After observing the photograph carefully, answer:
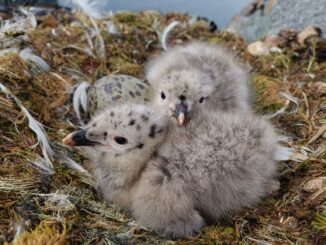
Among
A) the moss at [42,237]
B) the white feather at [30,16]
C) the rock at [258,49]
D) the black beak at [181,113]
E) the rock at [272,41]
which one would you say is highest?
the black beak at [181,113]

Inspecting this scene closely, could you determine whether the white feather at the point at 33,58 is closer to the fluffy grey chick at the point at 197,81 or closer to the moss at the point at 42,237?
the fluffy grey chick at the point at 197,81

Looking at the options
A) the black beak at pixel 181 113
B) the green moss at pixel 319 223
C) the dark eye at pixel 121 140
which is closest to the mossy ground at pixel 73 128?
the green moss at pixel 319 223

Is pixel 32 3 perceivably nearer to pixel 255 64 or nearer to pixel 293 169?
pixel 255 64

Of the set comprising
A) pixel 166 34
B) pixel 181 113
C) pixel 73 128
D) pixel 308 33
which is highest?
pixel 308 33

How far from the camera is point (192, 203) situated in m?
2.62

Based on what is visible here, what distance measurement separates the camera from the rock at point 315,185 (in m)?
2.84

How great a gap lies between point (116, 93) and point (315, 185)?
1.46 meters

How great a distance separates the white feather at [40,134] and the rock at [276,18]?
2.92 meters

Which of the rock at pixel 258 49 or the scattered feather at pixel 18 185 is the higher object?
the rock at pixel 258 49

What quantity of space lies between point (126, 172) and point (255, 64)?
99.6 inches

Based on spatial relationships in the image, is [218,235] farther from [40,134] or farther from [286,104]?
[286,104]

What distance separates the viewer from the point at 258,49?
5117 millimetres

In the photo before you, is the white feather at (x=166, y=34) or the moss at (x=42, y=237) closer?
the moss at (x=42, y=237)

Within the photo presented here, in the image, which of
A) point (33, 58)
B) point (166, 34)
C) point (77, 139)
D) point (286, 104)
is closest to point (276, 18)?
point (166, 34)
